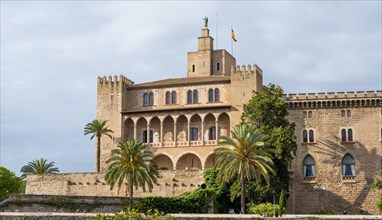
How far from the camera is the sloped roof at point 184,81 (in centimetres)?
6581

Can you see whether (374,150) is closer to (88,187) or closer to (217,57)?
(217,57)

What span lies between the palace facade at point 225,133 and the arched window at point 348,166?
0.04m

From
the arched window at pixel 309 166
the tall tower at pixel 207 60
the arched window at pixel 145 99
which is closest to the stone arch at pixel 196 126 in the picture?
the arched window at pixel 145 99

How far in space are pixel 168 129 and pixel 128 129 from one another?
3933 mm

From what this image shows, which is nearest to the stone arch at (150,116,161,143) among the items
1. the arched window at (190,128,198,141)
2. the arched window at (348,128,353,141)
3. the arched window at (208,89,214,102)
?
the arched window at (190,128,198,141)

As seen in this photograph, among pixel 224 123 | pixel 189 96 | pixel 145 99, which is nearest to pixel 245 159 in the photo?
pixel 224 123

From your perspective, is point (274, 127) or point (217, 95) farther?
point (217, 95)

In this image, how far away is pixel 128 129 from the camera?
67375mm

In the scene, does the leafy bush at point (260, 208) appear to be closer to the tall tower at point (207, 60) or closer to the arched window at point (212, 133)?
the arched window at point (212, 133)

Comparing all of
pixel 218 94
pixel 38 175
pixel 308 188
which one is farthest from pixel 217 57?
pixel 38 175

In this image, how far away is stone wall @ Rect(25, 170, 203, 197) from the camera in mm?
58500

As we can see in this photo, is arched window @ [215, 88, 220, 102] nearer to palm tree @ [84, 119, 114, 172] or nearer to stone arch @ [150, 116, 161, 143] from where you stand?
stone arch @ [150, 116, 161, 143]

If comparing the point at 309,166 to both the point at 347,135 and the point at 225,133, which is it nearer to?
the point at 347,135

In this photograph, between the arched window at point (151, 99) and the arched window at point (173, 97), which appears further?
the arched window at point (151, 99)
